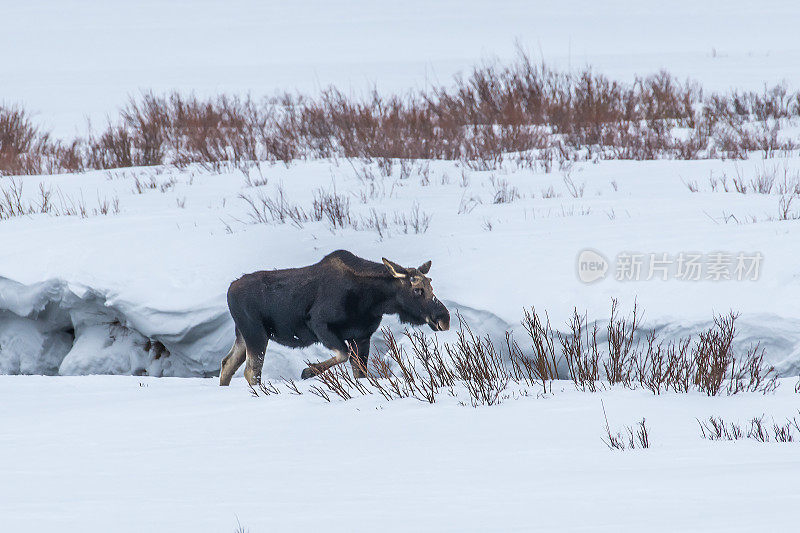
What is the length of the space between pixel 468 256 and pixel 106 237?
2.98 m

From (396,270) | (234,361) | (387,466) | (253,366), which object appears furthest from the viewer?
(234,361)

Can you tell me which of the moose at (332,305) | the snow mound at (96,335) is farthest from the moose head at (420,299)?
the snow mound at (96,335)

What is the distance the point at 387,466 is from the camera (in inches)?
118

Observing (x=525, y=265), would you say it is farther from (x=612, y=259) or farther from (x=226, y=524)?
(x=226, y=524)

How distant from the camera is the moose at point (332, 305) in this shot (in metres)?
4.99

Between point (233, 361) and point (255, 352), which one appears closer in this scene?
point (255, 352)

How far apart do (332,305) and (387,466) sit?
204cm

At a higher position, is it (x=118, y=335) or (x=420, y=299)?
(x=420, y=299)

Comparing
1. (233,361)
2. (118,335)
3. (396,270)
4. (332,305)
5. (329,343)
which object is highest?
(396,270)

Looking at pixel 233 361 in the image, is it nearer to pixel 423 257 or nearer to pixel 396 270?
pixel 396 270

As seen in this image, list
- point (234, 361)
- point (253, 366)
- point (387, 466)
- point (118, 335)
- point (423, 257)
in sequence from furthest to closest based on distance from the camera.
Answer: point (118, 335) → point (423, 257) → point (234, 361) → point (253, 366) → point (387, 466)

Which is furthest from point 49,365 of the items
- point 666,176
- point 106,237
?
point 666,176

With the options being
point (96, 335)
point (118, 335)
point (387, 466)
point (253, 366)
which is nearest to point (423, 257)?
point (253, 366)

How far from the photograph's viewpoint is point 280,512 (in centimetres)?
250
